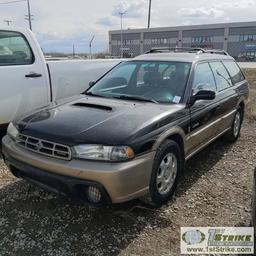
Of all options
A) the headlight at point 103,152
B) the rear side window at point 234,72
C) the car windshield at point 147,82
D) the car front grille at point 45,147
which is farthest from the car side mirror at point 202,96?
the rear side window at point 234,72

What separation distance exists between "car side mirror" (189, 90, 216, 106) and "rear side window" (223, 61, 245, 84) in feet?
6.03

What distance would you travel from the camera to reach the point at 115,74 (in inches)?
182

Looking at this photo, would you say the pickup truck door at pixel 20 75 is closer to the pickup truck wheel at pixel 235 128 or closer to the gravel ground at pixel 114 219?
the gravel ground at pixel 114 219

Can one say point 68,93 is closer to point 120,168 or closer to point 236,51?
point 120,168

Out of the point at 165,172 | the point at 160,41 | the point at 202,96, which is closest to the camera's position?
the point at 165,172

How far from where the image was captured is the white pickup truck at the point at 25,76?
194 inches

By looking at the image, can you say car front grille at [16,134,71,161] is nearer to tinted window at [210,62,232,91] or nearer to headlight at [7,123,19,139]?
headlight at [7,123,19,139]

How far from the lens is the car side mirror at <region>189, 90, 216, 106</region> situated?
3797mm

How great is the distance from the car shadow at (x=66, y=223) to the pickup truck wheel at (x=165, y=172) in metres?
0.17

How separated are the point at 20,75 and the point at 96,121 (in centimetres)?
240

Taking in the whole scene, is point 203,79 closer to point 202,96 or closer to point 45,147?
point 202,96

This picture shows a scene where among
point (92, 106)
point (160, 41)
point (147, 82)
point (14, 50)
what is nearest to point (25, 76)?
point (14, 50)

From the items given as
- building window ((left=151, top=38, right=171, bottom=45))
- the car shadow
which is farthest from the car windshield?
building window ((left=151, top=38, right=171, bottom=45))

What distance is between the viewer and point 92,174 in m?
2.80
